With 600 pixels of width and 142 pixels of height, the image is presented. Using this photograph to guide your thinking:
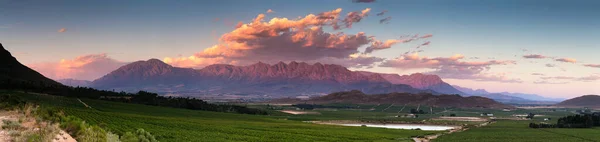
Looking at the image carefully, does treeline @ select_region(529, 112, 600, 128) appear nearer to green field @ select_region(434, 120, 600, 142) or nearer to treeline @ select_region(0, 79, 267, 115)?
green field @ select_region(434, 120, 600, 142)

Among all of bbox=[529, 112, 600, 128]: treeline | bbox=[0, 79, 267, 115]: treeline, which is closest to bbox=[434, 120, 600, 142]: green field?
bbox=[529, 112, 600, 128]: treeline

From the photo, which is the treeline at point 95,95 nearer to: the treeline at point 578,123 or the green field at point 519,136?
the green field at point 519,136

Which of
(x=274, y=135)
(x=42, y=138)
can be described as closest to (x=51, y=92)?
(x=274, y=135)

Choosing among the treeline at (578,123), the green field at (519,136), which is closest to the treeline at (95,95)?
the green field at (519,136)

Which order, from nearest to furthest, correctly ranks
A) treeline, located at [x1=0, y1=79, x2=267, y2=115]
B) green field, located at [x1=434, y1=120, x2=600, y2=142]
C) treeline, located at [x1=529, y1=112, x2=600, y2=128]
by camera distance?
green field, located at [x1=434, y1=120, x2=600, y2=142] → treeline, located at [x1=529, y1=112, x2=600, y2=128] → treeline, located at [x1=0, y1=79, x2=267, y2=115]

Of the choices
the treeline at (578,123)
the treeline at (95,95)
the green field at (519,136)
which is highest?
the treeline at (95,95)

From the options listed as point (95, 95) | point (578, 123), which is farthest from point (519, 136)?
point (95, 95)

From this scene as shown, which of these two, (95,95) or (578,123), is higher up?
(95,95)

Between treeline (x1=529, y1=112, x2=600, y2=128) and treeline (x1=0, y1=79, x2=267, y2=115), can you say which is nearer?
treeline (x1=529, y1=112, x2=600, y2=128)

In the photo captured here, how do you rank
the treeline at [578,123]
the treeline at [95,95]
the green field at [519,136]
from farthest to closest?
the treeline at [95,95], the treeline at [578,123], the green field at [519,136]

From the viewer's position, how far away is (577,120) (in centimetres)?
13838

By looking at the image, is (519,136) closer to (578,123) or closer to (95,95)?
(578,123)

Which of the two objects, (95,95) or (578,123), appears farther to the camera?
(95,95)

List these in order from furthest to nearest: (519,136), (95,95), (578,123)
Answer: (95,95)
(578,123)
(519,136)
